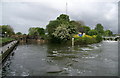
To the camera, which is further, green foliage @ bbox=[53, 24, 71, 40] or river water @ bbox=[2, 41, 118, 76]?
green foliage @ bbox=[53, 24, 71, 40]

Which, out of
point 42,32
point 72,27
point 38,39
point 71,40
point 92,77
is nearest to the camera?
point 92,77

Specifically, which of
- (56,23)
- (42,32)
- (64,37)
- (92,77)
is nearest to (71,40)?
(64,37)

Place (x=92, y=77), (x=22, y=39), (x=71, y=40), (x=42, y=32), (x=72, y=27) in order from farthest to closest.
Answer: (x=42, y=32) < (x=22, y=39) < (x=72, y=27) < (x=71, y=40) < (x=92, y=77)

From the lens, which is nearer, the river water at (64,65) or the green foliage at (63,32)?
the river water at (64,65)

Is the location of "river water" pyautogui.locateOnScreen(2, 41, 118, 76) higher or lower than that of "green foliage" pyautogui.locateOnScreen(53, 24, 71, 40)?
lower

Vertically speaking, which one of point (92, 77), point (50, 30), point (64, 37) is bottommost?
point (92, 77)

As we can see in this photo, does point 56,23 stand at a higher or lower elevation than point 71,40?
higher

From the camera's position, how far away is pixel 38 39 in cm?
4759

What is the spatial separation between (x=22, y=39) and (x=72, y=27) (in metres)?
26.9

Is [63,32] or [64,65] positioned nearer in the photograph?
[64,65]

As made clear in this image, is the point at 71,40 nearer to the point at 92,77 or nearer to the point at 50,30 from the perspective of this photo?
the point at 50,30

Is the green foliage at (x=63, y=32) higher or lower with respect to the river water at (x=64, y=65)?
higher

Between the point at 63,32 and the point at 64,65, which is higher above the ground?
the point at 63,32

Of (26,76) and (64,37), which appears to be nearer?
(26,76)
